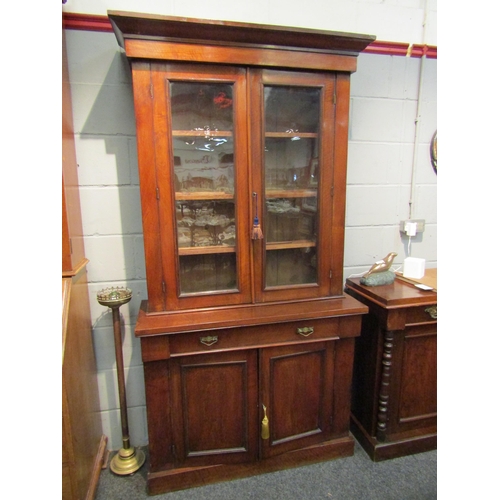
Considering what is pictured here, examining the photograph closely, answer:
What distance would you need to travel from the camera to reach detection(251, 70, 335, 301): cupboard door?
4.34 feet

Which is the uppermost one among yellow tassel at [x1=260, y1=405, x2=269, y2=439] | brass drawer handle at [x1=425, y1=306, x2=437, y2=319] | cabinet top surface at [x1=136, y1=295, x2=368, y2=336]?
cabinet top surface at [x1=136, y1=295, x2=368, y2=336]

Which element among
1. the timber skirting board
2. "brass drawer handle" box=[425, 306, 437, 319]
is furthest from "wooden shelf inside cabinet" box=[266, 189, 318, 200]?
the timber skirting board

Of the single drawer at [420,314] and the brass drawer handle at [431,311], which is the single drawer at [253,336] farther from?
the brass drawer handle at [431,311]

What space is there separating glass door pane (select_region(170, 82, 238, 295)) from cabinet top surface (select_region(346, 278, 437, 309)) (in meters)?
0.71

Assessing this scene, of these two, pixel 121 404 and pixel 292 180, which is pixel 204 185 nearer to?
pixel 292 180

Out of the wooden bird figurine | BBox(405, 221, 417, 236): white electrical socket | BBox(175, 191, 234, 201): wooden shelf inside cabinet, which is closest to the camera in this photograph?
BBox(175, 191, 234, 201): wooden shelf inside cabinet

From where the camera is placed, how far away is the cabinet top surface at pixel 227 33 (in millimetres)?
1086

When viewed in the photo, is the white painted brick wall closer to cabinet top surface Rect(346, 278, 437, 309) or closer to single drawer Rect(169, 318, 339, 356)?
cabinet top surface Rect(346, 278, 437, 309)

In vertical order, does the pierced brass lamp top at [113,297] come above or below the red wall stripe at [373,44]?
below

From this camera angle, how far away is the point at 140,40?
1134mm

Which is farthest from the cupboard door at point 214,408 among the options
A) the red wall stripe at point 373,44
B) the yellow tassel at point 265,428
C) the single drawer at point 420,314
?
the red wall stripe at point 373,44

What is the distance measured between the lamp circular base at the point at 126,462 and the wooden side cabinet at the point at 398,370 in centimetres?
118

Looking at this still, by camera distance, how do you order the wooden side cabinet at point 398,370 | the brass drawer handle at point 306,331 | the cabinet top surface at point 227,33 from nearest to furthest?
the cabinet top surface at point 227,33
the brass drawer handle at point 306,331
the wooden side cabinet at point 398,370
